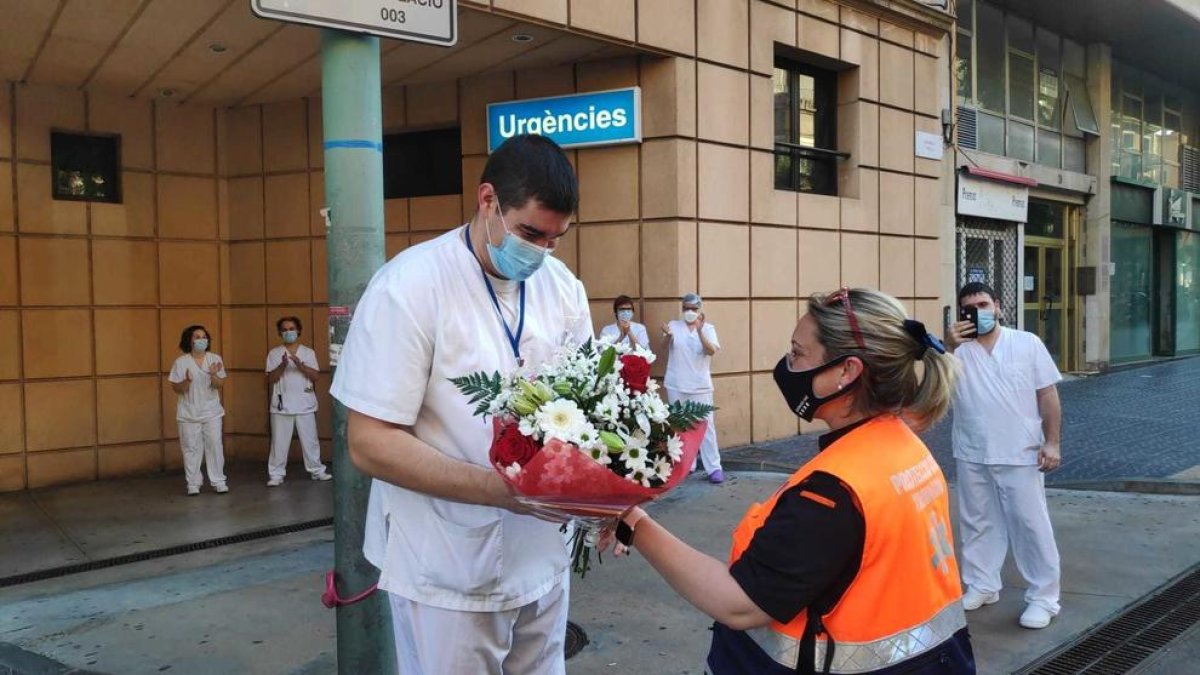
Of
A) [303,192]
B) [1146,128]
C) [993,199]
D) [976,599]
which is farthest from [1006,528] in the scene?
[1146,128]

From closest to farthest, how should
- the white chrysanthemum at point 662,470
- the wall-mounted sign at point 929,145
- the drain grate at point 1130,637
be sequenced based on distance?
the white chrysanthemum at point 662,470, the drain grate at point 1130,637, the wall-mounted sign at point 929,145

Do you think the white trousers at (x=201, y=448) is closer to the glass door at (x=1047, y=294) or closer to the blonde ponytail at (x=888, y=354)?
the blonde ponytail at (x=888, y=354)

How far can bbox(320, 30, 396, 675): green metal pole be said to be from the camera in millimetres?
3178

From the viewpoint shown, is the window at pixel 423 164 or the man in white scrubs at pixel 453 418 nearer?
the man in white scrubs at pixel 453 418

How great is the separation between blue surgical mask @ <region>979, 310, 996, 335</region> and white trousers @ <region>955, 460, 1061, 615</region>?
774 mm

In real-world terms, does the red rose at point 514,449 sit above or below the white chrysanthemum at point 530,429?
below

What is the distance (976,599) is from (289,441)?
6.92 meters

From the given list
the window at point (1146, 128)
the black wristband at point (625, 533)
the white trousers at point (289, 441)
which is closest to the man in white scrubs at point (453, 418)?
the black wristband at point (625, 533)

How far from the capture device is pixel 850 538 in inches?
73.6

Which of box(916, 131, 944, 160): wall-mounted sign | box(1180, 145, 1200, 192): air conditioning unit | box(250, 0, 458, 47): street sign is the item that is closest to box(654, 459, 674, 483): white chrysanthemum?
box(250, 0, 458, 47): street sign

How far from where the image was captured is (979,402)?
533cm

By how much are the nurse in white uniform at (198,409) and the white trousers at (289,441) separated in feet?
1.69

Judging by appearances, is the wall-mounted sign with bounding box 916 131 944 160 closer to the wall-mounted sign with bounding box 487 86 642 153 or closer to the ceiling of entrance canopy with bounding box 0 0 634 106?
the wall-mounted sign with bounding box 487 86 642 153

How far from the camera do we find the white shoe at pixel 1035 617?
4.98 meters
